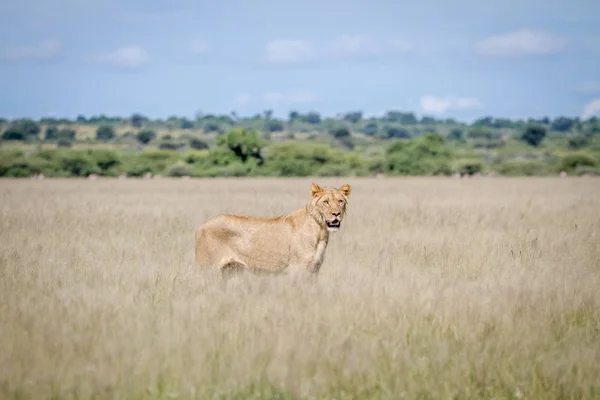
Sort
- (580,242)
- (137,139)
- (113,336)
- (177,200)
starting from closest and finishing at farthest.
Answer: (113,336) < (580,242) < (177,200) < (137,139)

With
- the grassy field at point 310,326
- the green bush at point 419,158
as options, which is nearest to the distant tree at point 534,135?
the green bush at point 419,158

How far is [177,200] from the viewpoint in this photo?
27172mm

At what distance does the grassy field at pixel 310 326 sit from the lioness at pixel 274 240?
31cm

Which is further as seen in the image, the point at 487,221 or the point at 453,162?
the point at 453,162

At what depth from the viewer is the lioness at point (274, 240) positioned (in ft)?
30.5

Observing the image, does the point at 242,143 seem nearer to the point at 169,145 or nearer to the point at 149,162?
the point at 149,162

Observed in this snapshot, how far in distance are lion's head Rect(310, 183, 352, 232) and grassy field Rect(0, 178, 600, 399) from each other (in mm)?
712

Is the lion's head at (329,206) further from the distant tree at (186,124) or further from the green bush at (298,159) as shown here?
the distant tree at (186,124)

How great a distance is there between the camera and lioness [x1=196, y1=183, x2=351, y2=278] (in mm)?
9289

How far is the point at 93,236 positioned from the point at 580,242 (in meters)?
8.35

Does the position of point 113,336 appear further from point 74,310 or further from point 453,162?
point 453,162

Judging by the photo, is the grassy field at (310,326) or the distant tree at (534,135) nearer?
the grassy field at (310,326)

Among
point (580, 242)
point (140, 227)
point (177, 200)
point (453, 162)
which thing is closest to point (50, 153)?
point (453, 162)

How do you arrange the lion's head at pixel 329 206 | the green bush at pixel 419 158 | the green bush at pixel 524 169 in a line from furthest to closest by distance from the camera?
the green bush at pixel 419 158
the green bush at pixel 524 169
the lion's head at pixel 329 206
